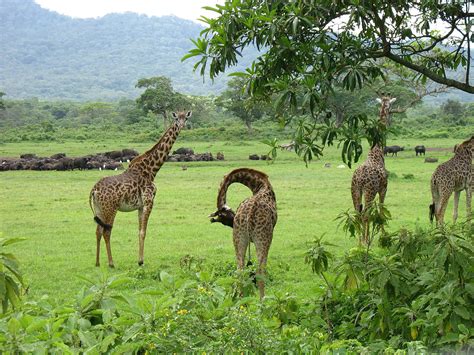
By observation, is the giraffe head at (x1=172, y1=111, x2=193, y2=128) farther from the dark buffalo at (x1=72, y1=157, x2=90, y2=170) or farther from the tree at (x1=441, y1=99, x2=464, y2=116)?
the tree at (x1=441, y1=99, x2=464, y2=116)

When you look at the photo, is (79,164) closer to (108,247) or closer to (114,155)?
(114,155)

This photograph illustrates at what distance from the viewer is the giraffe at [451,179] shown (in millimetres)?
11531

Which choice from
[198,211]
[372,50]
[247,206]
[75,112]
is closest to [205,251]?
[247,206]

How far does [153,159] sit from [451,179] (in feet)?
18.4

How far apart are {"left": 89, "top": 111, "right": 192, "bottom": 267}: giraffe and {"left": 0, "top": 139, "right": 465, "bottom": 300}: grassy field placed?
641mm

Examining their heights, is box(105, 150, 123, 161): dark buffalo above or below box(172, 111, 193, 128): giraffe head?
below

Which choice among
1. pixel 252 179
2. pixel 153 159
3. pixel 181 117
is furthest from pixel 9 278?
pixel 181 117

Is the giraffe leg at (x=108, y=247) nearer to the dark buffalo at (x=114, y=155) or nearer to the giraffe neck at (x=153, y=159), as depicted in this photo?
the giraffe neck at (x=153, y=159)

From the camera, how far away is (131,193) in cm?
1045

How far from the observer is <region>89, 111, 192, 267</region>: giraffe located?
10195 millimetres

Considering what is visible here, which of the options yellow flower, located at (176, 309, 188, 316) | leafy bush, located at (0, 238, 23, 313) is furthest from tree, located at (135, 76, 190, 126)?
yellow flower, located at (176, 309, 188, 316)

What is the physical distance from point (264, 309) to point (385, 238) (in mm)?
2236

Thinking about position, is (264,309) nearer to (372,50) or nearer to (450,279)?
(450,279)

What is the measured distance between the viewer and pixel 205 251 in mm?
11180
